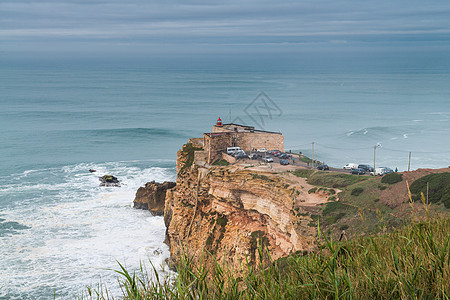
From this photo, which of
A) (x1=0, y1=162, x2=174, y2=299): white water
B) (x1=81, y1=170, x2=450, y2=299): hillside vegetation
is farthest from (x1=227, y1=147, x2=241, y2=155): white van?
(x1=81, y1=170, x2=450, y2=299): hillside vegetation

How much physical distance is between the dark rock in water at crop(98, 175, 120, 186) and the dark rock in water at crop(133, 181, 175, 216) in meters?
7.61

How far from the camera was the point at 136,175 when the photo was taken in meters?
47.2

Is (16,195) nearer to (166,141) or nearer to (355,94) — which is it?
(166,141)

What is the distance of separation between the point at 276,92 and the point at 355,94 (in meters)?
19.8

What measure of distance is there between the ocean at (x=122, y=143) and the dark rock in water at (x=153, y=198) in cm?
82

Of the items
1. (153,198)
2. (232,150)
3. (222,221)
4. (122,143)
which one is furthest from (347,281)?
(122,143)

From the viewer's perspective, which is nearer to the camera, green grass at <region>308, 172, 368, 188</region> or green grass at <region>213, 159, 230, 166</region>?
green grass at <region>308, 172, 368, 188</region>

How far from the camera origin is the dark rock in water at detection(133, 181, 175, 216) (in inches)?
1388

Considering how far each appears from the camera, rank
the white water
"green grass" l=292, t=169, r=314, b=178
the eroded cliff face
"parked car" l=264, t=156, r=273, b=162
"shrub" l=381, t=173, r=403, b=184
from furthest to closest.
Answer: "parked car" l=264, t=156, r=273, b=162 < "green grass" l=292, t=169, r=314, b=178 < the white water < "shrub" l=381, t=173, r=403, b=184 < the eroded cliff face

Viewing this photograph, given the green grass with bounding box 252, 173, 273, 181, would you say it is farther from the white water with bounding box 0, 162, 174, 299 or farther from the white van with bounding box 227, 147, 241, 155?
the white van with bounding box 227, 147, 241, 155

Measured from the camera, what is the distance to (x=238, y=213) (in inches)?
981

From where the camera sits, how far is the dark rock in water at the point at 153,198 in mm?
35250

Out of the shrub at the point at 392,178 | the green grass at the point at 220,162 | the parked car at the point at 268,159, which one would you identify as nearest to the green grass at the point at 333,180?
the shrub at the point at 392,178

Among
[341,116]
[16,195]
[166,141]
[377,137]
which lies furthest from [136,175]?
[341,116]
